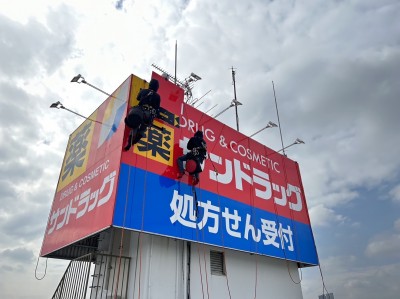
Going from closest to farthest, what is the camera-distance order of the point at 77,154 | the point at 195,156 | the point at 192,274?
the point at 192,274
the point at 195,156
the point at 77,154

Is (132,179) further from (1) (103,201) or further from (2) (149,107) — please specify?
(2) (149,107)

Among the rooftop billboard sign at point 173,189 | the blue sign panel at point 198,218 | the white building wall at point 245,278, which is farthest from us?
the white building wall at point 245,278

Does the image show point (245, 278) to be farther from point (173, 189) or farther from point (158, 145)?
point (158, 145)

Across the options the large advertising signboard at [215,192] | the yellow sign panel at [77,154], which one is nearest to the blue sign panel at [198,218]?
the large advertising signboard at [215,192]

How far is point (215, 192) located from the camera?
31.9 ft

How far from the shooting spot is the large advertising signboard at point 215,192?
7.95 m

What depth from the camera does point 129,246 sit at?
27.9 feet

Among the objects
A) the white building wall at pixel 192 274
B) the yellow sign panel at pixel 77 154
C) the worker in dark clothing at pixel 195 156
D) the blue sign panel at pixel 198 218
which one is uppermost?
the yellow sign panel at pixel 77 154

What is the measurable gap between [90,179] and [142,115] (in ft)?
8.52

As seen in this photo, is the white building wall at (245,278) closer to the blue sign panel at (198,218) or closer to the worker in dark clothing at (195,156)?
the blue sign panel at (198,218)

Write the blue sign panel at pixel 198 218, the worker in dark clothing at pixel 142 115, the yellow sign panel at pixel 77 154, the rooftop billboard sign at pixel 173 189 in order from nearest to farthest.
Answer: the blue sign panel at pixel 198 218 → the rooftop billboard sign at pixel 173 189 → the worker in dark clothing at pixel 142 115 → the yellow sign panel at pixel 77 154

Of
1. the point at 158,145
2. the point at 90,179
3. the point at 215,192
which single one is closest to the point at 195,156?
the point at 158,145

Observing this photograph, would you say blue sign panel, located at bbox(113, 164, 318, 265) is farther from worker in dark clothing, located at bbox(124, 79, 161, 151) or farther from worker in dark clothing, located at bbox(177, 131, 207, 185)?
worker in dark clothing, located at bbox(124, 79, 161, 151)

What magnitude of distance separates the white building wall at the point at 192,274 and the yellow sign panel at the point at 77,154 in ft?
9.99
